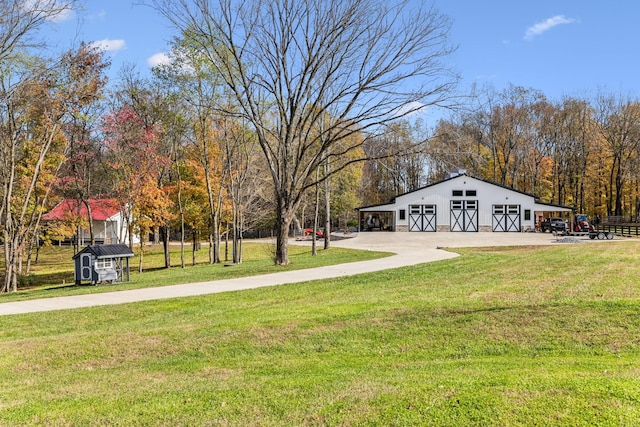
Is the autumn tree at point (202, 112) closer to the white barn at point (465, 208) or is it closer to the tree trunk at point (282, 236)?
the tree trunk at point (282, 236)

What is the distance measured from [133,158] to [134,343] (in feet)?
56.6

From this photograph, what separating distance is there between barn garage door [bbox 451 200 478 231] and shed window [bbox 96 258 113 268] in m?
30.1

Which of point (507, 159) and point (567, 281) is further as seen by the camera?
point (507, 159)

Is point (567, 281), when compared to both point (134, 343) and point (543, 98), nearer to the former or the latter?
point (134, 343)

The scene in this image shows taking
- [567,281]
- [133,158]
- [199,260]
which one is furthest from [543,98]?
[567,281]

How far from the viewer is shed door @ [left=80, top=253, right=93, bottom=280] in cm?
1731

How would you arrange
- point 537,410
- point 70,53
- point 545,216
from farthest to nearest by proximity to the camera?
1. point 545,216
2. point 70,53
3. point 537,410

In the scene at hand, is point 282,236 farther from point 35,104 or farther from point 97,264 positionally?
point 35,104

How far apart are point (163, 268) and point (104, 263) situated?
10673 millimetres

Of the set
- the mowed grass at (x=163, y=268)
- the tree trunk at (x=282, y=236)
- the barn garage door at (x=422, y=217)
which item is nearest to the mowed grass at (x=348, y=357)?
the mowed grass at (x=163, y=268)

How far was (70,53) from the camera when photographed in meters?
18.3

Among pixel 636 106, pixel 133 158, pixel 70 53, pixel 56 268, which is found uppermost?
pixel 636 106

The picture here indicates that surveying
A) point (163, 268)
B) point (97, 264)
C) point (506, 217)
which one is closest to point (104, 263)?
point (97, 264)

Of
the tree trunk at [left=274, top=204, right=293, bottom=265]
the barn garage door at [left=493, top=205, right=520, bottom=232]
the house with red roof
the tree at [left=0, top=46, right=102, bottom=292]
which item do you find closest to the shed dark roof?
the tree at [left=0, top=46, right=102, bottom=292]
